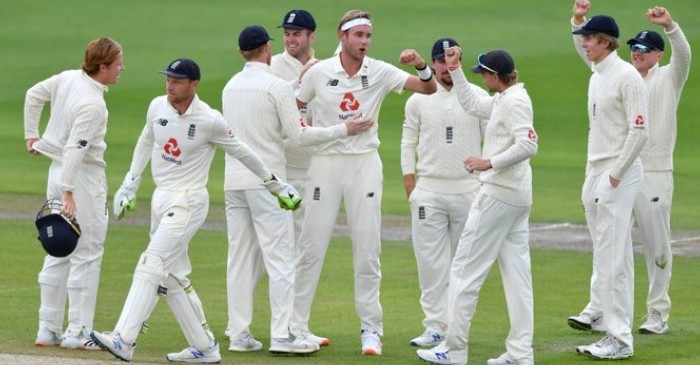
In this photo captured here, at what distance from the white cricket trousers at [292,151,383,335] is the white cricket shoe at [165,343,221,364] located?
3.62 feet

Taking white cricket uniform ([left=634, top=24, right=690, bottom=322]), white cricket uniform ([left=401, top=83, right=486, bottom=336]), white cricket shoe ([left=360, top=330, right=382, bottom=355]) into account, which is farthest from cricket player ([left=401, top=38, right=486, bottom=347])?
white cricket uniform ([left=634, top=24, right=690, bottom=322])

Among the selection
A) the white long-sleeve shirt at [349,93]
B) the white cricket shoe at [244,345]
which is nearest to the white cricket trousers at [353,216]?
the white long-sleeve shirt at [349,93]

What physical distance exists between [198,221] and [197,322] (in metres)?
0.77

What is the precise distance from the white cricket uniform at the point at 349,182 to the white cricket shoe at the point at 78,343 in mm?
1663

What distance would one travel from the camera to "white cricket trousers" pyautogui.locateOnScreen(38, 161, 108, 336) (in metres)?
11.7

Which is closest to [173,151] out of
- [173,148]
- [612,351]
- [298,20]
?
[173,148]

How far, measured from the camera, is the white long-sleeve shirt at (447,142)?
12.4 metres

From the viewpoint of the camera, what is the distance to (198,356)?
11086 mm

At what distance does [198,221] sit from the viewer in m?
11.1

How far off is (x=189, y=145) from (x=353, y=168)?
154cm

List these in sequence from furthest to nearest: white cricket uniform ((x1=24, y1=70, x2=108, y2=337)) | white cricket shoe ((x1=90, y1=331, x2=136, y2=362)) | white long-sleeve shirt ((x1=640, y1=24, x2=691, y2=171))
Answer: white long-sleeve shirt ((x1=640, y1=24, x2=691, y2=171)) → white cricket uniform ((x1=24, y1=70, x2=108, y2=337)) → white cricket shoe ((x1=90, y1=331, x2=136, y2=362))

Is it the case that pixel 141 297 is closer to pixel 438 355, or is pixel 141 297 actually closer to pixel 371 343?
pixel 371 343

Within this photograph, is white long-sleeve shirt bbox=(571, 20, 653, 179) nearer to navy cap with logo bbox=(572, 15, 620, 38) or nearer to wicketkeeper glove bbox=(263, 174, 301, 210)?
navy cap with logo bbox=(572, 15, 620, 38)

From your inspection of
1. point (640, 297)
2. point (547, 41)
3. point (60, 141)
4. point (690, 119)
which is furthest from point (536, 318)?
point (547, 41)
